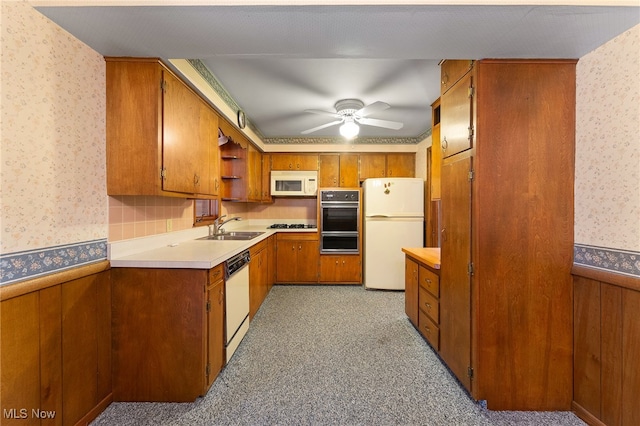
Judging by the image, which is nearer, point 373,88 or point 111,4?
point 111,4

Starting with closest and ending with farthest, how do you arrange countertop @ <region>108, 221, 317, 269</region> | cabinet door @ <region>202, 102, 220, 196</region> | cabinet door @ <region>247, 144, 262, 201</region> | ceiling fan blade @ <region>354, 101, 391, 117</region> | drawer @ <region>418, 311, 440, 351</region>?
countertop @ <region>108, 221, 317, 269</region>
drawer @ <region>418, 311, 440, 351</region>
cabinet door @ <region>202, 102, 220, 196</region>
ceiling fan blade @ <region>354, 101, 391, 117</region>
cabinet door @ <region>247, 144, 262, 201</region>

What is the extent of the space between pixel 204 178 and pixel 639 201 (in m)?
2.86

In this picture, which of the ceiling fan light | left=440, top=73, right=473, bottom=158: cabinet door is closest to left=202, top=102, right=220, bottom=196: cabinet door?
the ceiling fan light

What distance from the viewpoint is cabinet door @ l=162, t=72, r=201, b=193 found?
1.73 m

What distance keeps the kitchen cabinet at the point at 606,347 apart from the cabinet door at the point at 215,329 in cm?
231

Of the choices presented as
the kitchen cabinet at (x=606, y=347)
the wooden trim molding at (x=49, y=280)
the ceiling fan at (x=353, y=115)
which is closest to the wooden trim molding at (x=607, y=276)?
the kitchen cabinet at (x=606, y=347)

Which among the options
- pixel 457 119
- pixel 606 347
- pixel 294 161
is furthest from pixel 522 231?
pixel 294 161

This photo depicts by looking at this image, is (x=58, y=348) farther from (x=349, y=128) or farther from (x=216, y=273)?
(x=349, y=128)

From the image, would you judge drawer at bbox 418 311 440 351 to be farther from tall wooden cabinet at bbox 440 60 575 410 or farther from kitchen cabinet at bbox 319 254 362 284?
kitchen cabinet at bbox 319 254 362 284

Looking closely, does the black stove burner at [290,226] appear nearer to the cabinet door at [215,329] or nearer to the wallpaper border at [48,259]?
the cabinet door at [215,329]

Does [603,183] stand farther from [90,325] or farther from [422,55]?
[90,325]

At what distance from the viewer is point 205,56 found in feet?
5.24

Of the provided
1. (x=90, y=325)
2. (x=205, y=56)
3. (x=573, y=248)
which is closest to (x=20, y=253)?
(x=90, y=325)

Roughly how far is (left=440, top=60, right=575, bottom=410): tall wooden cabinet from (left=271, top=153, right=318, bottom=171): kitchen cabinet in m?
3.06
